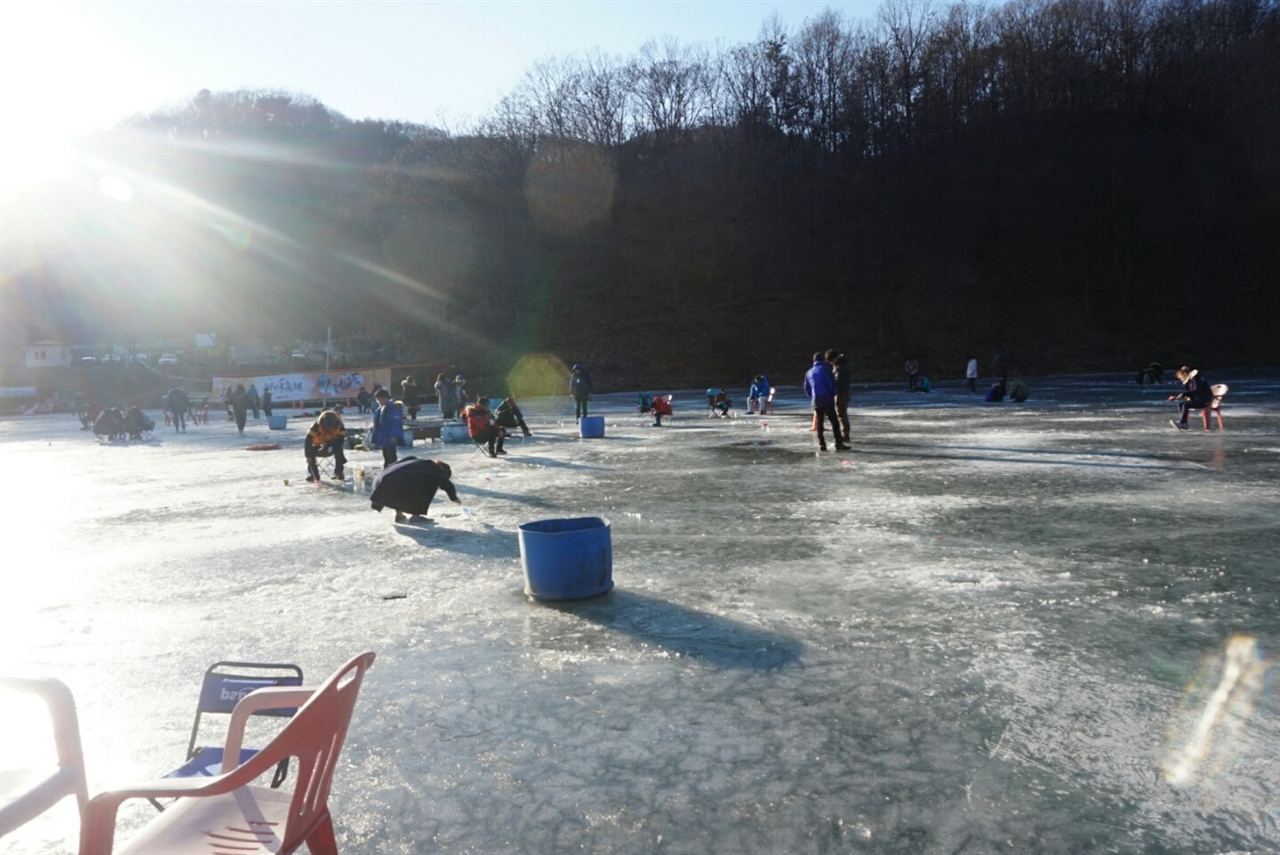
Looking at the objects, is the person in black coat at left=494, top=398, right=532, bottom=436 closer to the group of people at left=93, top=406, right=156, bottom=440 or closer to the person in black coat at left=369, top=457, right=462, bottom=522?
the person in black coat at left=369, top=457, right=462, bottom=522

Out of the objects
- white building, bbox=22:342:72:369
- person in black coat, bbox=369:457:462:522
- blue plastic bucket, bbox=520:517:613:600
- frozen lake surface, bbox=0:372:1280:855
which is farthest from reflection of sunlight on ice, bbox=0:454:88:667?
white building, bbox=22:342:72:369

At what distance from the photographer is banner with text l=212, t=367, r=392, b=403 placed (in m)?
44.9

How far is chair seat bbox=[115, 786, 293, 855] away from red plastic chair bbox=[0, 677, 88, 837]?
23cm

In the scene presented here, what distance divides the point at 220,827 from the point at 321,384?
4474 centimetres

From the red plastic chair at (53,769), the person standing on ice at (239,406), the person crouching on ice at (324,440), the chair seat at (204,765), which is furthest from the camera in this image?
the person standing on ice at (239,406)

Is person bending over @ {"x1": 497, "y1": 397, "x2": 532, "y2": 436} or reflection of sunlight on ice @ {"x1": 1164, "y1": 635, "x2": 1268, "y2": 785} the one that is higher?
person bending over @ {"x1": 497, "y1": 397, "x2": 532, "y2": 436}

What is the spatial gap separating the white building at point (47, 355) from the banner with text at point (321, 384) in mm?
44152

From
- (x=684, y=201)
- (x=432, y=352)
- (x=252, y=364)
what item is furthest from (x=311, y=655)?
(x=684, y=201)

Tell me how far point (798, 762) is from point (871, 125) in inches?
2726

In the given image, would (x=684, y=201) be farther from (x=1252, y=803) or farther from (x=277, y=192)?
(x=1252, y=803)

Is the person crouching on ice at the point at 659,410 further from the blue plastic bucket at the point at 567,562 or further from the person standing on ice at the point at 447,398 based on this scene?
the blue plastic bucket at the point at 567,562

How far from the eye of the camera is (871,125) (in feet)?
222

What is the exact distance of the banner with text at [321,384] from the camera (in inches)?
1768

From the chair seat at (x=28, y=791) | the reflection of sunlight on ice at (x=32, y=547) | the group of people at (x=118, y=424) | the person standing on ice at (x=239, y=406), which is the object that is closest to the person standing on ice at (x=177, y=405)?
the group of people at (x=118, y=424)
